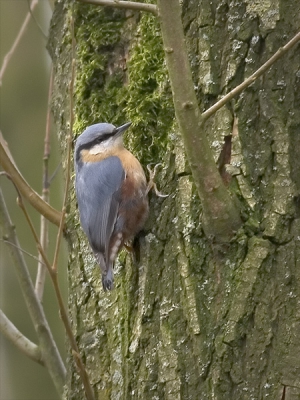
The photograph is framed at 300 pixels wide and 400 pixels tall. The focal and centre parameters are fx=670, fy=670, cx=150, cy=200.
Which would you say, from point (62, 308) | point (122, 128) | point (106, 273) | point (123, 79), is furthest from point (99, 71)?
point (62, 308)

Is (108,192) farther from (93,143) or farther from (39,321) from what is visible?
(39,321)

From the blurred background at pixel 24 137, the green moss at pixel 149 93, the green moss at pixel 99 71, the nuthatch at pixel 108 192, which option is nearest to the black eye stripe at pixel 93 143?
the nuthatch at pixel 108 192

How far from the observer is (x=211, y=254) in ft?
7.73

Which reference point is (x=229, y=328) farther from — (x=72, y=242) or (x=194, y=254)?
(x=72, y=242)

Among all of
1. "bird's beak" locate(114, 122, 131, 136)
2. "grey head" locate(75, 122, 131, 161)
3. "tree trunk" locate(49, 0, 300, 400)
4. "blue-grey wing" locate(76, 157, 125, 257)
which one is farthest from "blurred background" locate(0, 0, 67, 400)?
"tree trunk" locate(49, 0, 300, 400)

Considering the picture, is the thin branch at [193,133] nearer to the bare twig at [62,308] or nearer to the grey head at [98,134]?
the bare twig at [62,308]

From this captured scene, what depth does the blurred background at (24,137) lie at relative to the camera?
5.66 meters

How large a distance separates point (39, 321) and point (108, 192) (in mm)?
729

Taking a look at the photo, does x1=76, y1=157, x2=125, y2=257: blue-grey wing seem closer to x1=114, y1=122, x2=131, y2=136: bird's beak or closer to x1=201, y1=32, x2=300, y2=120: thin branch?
x1=114, y1=122, x2=131, y2=136: bird's beak

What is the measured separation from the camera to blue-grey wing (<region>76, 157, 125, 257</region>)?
2.94 metres

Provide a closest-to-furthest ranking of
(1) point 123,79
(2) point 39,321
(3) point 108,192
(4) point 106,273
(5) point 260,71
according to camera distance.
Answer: (5) point 260,71 < (4) point 106,273 < (1) point 123,79 < (2) point 39,321 < (3) point 108,192

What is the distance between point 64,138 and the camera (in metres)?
3.13

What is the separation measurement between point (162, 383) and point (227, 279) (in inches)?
16.9

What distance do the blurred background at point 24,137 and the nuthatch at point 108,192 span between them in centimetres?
235
